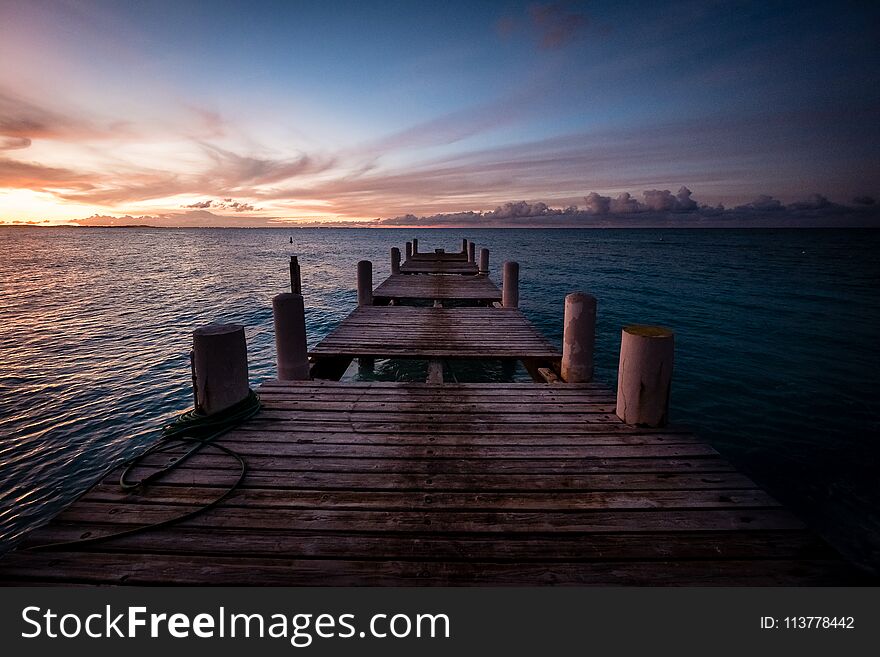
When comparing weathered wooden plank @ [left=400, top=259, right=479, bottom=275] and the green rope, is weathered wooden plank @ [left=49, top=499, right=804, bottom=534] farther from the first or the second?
weathered wooden plank @ [left=400, top=259, right=479, bottom=275]

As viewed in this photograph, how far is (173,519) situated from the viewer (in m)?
2.89

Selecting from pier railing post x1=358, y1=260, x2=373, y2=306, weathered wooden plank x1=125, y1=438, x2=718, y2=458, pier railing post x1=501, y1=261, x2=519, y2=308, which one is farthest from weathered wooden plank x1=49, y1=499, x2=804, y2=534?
pier railing post x1=358, y1=260, x2=373, y2=306

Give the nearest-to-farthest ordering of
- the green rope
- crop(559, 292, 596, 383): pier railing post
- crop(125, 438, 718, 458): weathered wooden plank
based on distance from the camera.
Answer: the green rope
crop(125, 438, 718, 458): weathered wooden plank
crop(559, 292, 596, 383): pier railing post

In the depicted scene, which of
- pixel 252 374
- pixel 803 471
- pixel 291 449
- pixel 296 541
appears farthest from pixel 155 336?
pixel 803 471

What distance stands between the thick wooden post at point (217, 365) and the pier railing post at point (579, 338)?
15.0 ft

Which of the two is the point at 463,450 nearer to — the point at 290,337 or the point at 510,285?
the point at 290,337

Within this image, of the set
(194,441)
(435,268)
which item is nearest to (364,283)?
(194,441)

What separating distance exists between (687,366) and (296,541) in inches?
537

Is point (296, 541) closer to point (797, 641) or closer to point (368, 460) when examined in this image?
point (368, 460)

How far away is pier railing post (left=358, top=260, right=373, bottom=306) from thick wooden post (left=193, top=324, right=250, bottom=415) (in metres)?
7.97

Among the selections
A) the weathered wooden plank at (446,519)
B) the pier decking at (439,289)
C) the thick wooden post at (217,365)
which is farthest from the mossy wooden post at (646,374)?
the pier decking at (439,289)

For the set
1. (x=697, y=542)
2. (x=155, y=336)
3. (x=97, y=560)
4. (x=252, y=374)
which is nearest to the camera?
(x=97, y=560)

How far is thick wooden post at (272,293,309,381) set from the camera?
576 centimetres

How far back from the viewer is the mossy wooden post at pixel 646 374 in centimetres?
416
